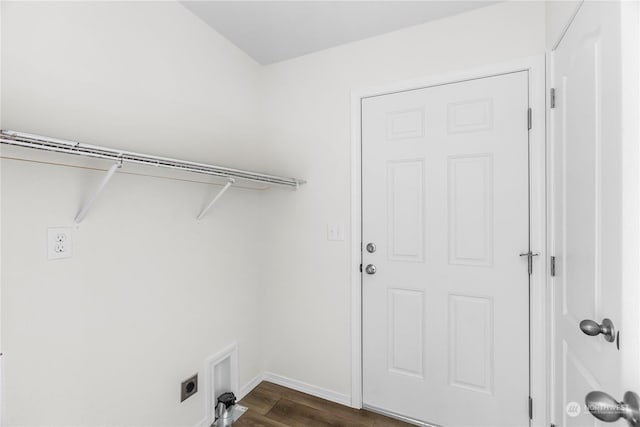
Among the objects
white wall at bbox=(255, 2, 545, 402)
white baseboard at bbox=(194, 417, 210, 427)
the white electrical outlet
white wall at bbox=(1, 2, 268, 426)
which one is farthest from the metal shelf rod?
white baseboard at bbox=(194, 417, 210, 427)

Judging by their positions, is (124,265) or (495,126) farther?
(495,126)

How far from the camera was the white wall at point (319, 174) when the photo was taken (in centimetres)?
183

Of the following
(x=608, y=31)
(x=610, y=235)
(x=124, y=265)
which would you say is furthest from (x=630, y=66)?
(x=124, y=265)

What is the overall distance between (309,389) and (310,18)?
236 centimetres

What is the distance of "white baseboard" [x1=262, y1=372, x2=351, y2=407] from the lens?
202 centimetres

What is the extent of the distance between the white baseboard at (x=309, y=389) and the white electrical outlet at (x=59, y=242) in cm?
162

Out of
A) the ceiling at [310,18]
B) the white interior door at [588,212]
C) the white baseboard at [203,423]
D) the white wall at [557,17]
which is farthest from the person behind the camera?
the white baseboard at [203,423]

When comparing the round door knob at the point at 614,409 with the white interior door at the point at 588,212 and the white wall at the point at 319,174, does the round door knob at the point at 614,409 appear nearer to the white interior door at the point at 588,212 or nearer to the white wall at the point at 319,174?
the white interior door at the point at 588,212

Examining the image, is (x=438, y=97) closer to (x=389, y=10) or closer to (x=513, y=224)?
(x=389, y=10)

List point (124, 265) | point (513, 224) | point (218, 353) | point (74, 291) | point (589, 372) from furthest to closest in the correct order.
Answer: point (218, 353), point (513, 224), point (124, 265), point (74, 291), point (589, 372)

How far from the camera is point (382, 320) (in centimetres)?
192

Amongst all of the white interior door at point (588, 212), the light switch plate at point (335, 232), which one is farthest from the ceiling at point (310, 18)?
the light switch plate at point (335, 232)

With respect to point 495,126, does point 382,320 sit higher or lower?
lower

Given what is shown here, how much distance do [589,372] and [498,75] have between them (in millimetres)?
1392
